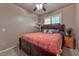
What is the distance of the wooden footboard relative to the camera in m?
1.59

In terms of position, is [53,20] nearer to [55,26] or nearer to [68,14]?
[55,26]

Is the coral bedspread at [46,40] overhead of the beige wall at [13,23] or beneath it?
beneath

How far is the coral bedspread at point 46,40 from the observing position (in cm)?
154

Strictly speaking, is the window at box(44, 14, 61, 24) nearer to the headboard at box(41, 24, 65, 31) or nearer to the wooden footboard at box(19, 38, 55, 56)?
the headboard at box(41, 24, 65, 31)

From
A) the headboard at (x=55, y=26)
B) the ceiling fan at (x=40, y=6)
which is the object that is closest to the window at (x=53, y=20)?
the headboard at (x=55, y=26)

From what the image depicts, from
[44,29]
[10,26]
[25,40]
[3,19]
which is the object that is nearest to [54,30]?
[44,29]

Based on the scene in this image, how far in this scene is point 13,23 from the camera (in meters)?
1.62

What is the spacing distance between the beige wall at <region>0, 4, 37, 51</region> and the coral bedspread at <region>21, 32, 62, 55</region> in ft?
0.32

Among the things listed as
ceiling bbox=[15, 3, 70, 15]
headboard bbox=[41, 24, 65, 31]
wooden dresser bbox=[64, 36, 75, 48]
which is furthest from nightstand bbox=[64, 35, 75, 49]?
ceiling bbox=[15, 3, 70, 15]

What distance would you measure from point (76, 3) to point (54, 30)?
47cm

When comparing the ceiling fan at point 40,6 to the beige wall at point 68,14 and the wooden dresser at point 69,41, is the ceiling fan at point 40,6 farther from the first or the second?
the wooden dresser at point 69,41

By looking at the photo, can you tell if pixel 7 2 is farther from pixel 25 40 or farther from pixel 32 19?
pixel 25 40

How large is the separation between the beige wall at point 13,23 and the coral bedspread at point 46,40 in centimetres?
10

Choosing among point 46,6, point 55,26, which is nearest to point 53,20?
point 55,26
